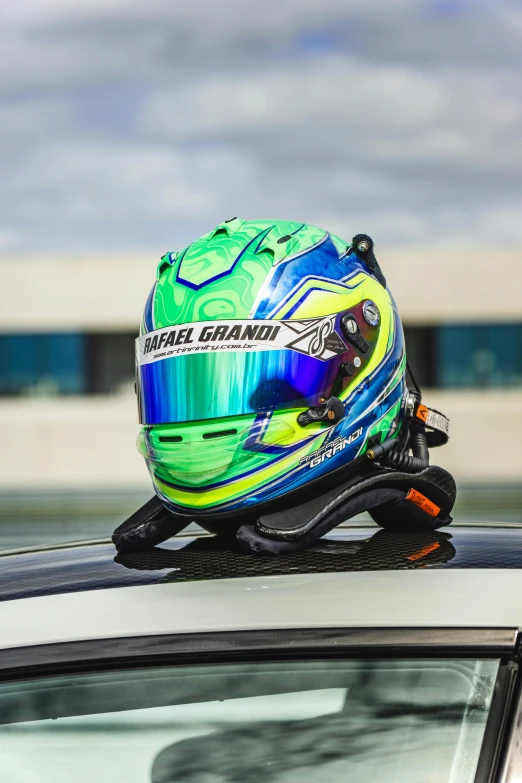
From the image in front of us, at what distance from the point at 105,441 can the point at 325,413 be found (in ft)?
112

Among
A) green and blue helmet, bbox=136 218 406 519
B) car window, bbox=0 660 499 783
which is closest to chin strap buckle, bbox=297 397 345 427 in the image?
green and blue helmet, bbox=136 218 406 519

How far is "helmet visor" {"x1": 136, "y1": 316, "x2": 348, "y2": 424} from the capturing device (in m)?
1.96

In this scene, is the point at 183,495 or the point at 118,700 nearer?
the point at 118,700

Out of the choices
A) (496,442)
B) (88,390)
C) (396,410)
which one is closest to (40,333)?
(88,390)

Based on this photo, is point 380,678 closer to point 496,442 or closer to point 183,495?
point 183,495

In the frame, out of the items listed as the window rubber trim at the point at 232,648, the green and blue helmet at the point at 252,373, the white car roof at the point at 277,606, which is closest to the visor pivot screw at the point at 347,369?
the green and blue helmet at the point at 252,373

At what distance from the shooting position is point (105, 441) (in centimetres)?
3562

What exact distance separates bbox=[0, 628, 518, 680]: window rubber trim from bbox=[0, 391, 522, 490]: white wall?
33493mm

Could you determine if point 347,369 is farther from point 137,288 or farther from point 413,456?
point 137,288

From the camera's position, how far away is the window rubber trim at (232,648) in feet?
4.63

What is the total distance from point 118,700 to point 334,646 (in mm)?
327

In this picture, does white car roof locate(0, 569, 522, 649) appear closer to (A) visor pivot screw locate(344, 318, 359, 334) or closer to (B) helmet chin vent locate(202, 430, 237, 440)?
(B) helmet chin vent locate(202, 430, 237, 440)

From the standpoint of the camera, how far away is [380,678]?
4.77ft

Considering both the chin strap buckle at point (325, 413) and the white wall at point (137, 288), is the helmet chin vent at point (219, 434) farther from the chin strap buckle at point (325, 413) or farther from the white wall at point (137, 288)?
the white wall at point (137, 288)
